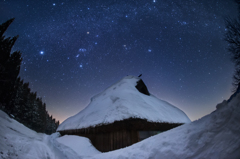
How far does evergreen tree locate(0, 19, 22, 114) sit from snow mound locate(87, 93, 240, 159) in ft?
41.8

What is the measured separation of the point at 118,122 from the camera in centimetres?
559

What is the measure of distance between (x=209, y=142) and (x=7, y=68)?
49.5 feet

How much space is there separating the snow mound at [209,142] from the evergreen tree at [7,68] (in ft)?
41.8

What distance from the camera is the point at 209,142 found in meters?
1.64

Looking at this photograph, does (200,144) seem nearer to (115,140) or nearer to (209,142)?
(209,142)

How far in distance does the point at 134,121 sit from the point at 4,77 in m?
12.7

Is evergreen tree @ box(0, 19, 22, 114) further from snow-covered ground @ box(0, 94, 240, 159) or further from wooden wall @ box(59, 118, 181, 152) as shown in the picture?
snow-covered ground @ box(0, 94, 240, 159)

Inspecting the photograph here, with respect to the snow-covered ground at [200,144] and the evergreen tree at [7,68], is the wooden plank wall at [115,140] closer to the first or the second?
the snow-covered ground at [200,144]

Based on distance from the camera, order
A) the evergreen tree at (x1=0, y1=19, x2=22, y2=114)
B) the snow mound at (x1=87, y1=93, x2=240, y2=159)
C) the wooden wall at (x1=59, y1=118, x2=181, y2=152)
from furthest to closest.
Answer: the evergreen tree at (x1=0, y1=19, x2=22, y2=114) → the wooden wall at (x1=59, y1=118, x2=181, y2=152) → the snow mound at (x1=87, y1=93, x2=240, y2=159)

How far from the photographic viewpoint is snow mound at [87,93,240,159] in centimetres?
144

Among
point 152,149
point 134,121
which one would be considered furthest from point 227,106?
point 134,121

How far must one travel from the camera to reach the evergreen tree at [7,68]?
9.51m

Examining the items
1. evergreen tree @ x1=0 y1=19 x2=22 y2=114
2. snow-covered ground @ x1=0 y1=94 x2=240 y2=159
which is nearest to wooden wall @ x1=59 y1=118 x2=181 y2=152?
snow-covered ground @ x1=0 y1=94 x2=240 y2=159

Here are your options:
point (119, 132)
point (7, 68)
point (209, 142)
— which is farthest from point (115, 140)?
point (7, 68)
